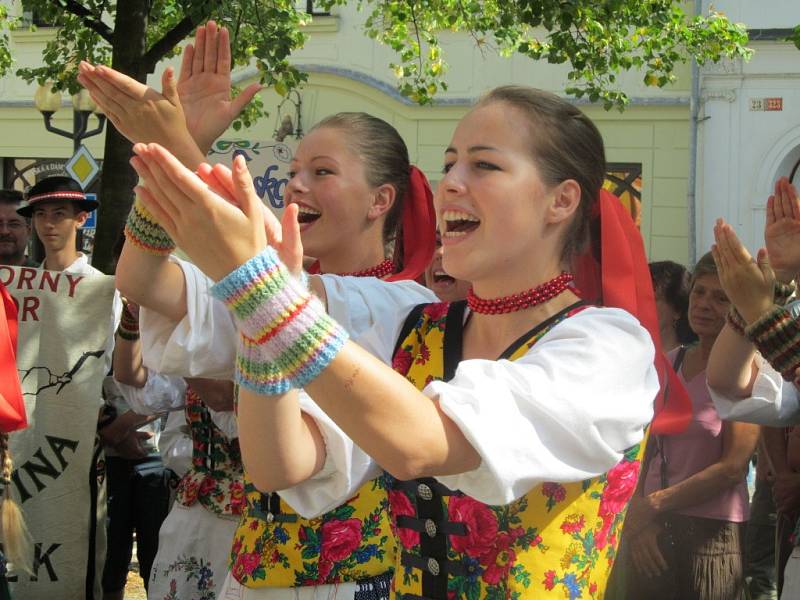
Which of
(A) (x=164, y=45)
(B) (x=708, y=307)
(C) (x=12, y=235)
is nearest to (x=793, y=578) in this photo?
(B) (x=708, y=307)

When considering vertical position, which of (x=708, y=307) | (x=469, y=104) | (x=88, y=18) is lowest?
(x=708, y=307)

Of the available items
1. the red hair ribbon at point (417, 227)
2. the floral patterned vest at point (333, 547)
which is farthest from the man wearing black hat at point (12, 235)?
the floral patterned vest at point (333, 547)

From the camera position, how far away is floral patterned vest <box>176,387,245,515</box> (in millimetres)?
3908

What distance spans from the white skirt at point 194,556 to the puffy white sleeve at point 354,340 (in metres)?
1.62

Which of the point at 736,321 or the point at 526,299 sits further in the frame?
the point at 736,321

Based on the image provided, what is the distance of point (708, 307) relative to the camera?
442 cm

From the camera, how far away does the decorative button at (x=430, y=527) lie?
79.1 inches

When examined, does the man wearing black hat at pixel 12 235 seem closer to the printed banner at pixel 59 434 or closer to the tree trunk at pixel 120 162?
the tree trunk at pixel 120 162

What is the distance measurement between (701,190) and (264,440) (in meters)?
12.8

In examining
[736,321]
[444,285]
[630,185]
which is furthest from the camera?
[630,185]

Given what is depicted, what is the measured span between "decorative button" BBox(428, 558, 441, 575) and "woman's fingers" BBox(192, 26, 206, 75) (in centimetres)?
100

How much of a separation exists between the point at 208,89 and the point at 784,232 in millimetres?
1790

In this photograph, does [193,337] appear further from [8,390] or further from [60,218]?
[60,218]

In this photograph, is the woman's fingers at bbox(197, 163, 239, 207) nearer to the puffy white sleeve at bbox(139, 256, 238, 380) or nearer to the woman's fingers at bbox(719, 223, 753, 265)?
the puffy white sleeve at bbox(139, 256, 238, 380)
